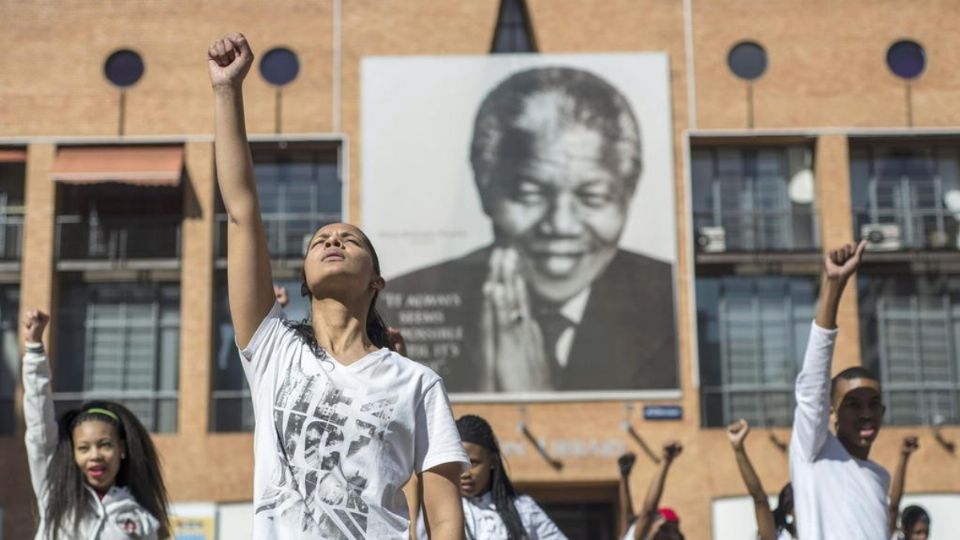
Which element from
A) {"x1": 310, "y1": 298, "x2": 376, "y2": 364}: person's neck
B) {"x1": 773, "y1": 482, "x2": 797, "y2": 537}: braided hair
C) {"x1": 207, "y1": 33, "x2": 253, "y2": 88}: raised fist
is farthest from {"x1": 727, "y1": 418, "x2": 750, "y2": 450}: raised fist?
{"x1": 207, "y1": 33, "x2": 253, "y2": 88}: raised fist

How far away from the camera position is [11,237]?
26.5 m

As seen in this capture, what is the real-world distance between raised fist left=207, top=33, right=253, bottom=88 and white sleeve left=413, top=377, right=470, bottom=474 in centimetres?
98

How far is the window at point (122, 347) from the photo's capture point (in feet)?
84.8

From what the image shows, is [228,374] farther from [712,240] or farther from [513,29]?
[712,240]

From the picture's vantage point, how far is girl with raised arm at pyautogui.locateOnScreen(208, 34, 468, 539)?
3.86m

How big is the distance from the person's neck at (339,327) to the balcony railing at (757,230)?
72.7 ft

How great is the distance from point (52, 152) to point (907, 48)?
14780 mm

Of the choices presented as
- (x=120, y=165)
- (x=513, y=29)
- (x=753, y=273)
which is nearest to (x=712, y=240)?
(x=753, y=273)

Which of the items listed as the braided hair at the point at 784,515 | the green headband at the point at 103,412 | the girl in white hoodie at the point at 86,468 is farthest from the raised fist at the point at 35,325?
the braided hair at the point at 784,515

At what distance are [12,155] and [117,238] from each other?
88.6 inches

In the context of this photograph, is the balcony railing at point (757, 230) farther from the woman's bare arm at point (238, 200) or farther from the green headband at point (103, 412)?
the woman's bare arm at point (238, 200)

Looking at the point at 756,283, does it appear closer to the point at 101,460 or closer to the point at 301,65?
the point at 301,65

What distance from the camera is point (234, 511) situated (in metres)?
24.6

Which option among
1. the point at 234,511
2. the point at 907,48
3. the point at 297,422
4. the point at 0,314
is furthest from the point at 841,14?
the point at 297,422
